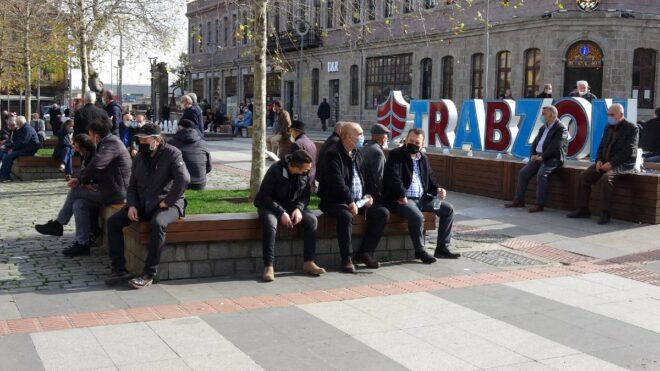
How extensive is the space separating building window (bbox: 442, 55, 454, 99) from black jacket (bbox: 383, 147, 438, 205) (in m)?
28.3

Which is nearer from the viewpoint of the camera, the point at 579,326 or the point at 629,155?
the point at 579,326

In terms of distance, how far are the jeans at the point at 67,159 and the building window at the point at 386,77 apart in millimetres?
24759

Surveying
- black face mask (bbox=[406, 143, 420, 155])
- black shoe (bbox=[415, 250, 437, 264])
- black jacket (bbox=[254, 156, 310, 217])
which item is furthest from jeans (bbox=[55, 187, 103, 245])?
black shoe (bbox=[415, 250, 437, 264])

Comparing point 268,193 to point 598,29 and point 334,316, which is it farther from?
point 598,29

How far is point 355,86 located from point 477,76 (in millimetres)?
11286

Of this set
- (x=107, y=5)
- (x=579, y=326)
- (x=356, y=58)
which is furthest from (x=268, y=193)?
(x=356, y=58)

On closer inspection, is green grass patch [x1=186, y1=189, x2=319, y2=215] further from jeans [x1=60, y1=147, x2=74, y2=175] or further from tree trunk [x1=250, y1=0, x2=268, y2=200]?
jeans [x1=60, y1=147, x2=74, y2=175]

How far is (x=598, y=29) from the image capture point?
1184 inches

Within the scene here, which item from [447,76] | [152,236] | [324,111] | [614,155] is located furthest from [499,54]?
[152,236]

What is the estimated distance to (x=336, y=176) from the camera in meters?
8.41

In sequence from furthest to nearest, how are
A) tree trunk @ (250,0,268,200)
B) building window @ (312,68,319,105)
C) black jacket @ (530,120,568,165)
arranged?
building window @ (312,68,319,105)
black jacket @ (530,120,568,165)
tree trunk @ (250,0,268,200)

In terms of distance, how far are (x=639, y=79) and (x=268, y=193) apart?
2640 cm

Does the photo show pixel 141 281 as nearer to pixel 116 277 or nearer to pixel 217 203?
pixel 116 277

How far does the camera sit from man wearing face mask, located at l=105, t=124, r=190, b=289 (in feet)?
25.4
